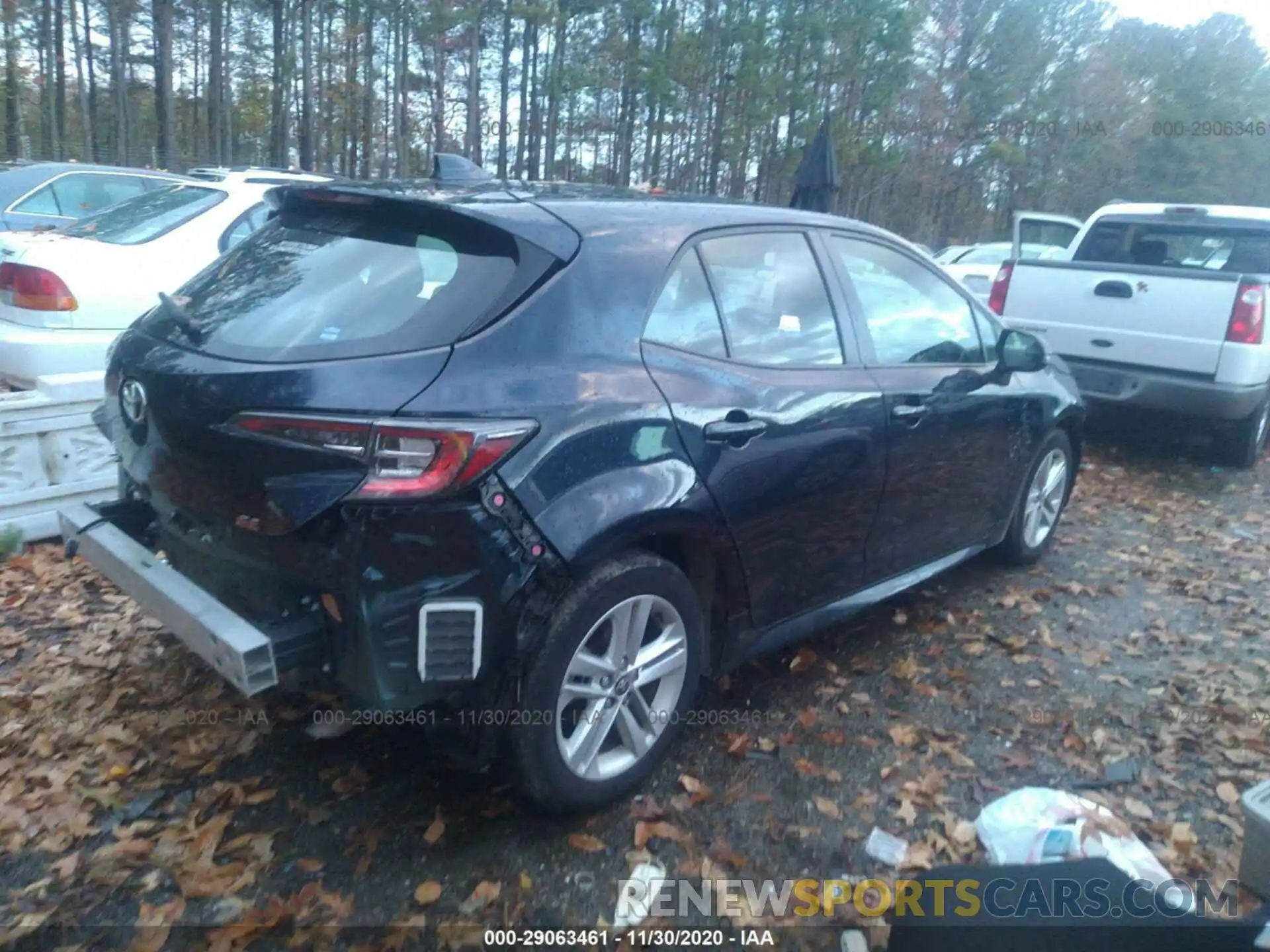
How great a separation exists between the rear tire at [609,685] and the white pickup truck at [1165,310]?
393 centimetres

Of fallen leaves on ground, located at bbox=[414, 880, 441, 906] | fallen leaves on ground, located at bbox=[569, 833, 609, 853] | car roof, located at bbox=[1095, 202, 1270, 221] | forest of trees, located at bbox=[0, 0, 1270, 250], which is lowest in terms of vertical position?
fallen leaves on ground, located at bbox=[414, 880, 441, 906]

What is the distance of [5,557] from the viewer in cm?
434

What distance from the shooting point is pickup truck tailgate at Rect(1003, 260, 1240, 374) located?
649 centimetres

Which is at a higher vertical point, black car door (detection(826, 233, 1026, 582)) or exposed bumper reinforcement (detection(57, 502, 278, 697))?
black car door (detection(826, 233, 1026, 582))

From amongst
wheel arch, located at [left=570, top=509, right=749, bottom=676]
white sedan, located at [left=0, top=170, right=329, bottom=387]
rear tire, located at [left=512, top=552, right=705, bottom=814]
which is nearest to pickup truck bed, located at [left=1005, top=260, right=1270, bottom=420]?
wheel arch, located at [left=570, top=509, right=749, bottom=676]

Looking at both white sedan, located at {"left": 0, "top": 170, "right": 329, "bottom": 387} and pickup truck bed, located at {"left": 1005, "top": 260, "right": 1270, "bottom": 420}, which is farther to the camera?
pickup truck bed, located at {"left": 1005, "top": 260, "right": 1270, "bottom": 420}

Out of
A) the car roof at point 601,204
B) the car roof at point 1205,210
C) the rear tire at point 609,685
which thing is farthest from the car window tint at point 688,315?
the car roof at point 1205,210

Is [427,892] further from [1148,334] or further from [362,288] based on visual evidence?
[1148,334]

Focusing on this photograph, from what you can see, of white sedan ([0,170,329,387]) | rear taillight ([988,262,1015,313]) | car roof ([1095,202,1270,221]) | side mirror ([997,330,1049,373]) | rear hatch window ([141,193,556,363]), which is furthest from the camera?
rear taillight ([988,262,1015,313])

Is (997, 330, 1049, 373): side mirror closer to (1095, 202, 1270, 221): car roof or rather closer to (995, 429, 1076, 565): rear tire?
(995, 429, 1076, 565): rear tire

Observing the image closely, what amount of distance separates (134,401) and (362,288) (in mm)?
792

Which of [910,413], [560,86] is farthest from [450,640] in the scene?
[560,86]

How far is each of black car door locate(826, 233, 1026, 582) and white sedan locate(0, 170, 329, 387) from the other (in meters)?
3.23

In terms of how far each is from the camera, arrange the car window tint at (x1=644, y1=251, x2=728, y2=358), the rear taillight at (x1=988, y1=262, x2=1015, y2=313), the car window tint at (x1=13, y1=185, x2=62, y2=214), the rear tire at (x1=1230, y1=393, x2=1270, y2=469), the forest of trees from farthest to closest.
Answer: the forest of trees < the car window tint at (x1=13, y1=185, x2=62, y2=214) < the rear taillight at (x1=988, y1=262, x2=1015, y2=313) < the rear tire at (x1=1230, y1=393, x2=1270, y2=469) < the car window tint at (x1=644, y1=251, x2=728, y2=358)
